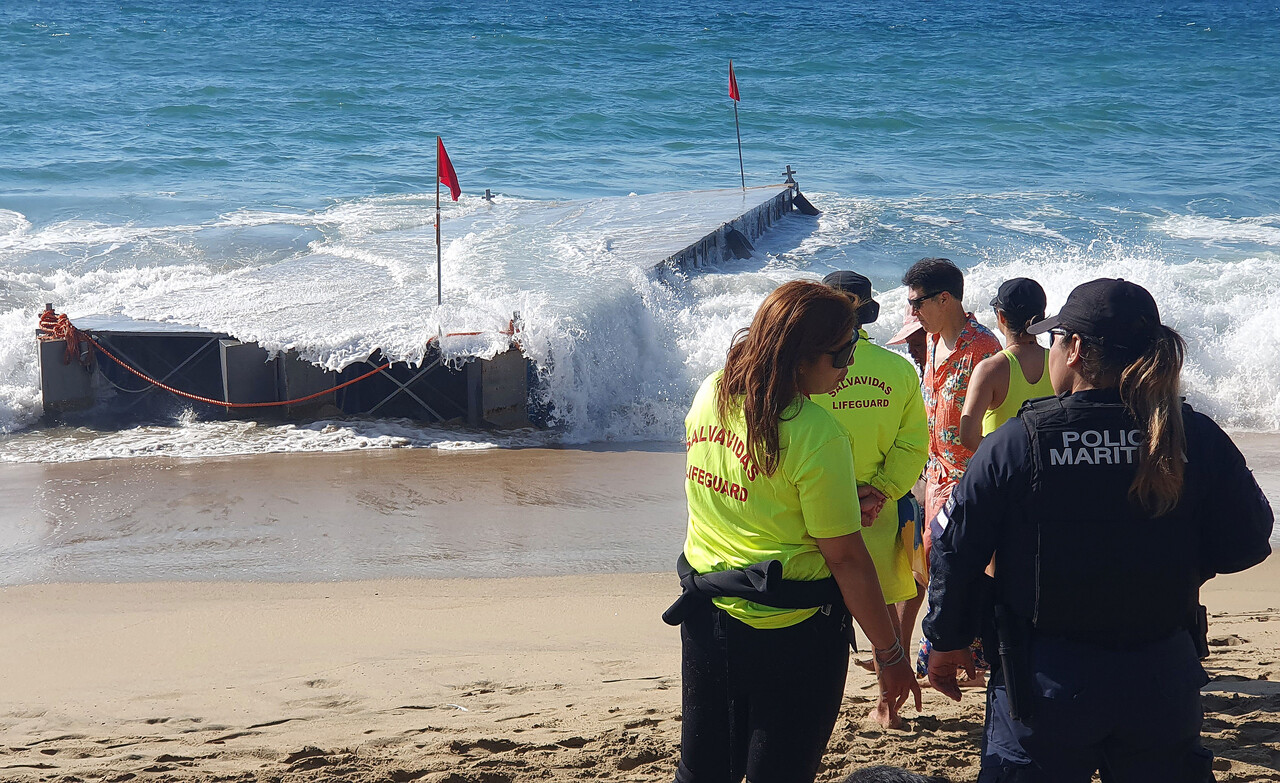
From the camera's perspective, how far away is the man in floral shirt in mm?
3666

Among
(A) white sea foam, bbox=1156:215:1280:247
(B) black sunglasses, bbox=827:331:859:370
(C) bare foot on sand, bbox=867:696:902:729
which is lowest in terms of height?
(C) bare foot on sand, bbox=867:696:902:729

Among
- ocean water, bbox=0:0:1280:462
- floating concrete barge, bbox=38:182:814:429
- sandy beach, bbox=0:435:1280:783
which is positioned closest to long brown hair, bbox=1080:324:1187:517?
sandy beach, bbox=0:435:1280:783

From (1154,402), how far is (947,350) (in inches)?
69.2

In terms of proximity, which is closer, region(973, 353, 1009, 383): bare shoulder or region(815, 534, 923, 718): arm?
region(815, 534, 923, 718): arm

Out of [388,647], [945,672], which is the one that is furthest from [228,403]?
[945,672]

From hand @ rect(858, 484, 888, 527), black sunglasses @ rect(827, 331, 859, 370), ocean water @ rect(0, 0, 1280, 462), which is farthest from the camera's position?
ocean water @ rect(0, 0, 1280, 462)

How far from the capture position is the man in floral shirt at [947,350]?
3.67 metres

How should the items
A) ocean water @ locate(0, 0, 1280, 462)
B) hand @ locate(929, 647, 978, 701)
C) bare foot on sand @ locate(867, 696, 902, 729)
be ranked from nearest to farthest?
hand @ locate(929, 647, 978, 701)
bare foot on sand @ locate(867, 696, 902, 729)
ocean water @ locate(0, 0, 1280, 462)

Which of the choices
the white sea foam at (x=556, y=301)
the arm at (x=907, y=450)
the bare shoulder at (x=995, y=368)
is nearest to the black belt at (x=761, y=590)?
the arm at (x=907, y=450)

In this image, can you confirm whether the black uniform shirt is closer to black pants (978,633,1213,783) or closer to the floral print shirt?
black pants (978,633,1213,783)

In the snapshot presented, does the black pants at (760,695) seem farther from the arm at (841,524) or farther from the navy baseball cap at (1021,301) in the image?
the navy baseball cap at (1021,301)

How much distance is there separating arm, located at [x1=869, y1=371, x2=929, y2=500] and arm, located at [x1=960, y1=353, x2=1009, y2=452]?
381 mm

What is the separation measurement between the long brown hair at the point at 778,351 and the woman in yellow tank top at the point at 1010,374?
53.1 inches

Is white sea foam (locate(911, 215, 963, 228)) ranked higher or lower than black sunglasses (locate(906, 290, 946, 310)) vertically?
higher
